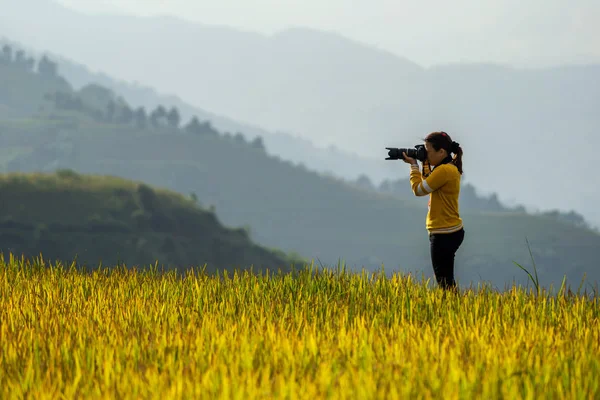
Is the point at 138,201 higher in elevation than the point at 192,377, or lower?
lower

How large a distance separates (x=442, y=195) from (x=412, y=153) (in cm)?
57

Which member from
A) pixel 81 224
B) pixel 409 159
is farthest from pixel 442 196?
pixel 81 224

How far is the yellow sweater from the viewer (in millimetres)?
9195

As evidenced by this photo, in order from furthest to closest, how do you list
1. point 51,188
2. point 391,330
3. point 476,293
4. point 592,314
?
point 51,188 < point 476,293 < point 592,314 < point 391,330

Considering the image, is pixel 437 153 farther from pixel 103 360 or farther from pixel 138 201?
pixel 138 201

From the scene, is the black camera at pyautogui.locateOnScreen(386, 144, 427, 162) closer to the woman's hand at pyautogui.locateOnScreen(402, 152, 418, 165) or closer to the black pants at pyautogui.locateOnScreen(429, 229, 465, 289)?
the woman's hand at pyautogui.locateOnScreen(402, 152, 418, 165)

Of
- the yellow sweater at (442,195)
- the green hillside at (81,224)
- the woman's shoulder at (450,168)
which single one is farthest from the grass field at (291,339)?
the green hillside at (81,224)

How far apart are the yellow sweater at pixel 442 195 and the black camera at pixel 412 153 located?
0.14 metres

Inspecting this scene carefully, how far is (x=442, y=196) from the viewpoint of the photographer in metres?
9.26

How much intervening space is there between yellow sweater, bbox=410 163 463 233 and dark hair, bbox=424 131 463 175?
5.5 inches

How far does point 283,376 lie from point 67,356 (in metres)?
1.56

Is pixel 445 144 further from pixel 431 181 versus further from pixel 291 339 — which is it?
pixel 291 339

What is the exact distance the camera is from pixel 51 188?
190000 millimetres

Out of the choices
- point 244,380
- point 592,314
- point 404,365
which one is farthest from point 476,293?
point 244,380
